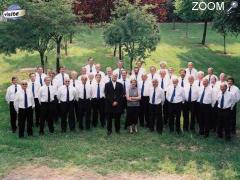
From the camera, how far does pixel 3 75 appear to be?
2561cm

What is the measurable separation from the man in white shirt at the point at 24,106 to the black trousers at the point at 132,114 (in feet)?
10.6

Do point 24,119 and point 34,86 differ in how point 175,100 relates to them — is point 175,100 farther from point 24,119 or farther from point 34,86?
point 24,119

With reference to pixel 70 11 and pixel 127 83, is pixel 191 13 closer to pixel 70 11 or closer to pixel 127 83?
→ pixel 70 11

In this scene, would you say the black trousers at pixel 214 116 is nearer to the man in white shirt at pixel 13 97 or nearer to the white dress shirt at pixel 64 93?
the white dress shirt at pixel 64 93

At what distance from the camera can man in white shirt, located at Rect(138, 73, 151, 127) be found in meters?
16.3

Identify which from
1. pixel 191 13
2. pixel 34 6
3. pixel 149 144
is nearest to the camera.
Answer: pixel 149 144

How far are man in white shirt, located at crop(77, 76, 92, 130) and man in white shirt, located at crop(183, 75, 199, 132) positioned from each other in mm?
3307

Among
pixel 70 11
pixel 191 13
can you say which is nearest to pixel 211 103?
pixel 70 11

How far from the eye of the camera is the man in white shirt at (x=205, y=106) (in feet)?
51.3

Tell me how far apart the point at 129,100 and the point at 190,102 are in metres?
2.11

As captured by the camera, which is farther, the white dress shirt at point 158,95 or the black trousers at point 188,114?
the black trousers at point 188,114

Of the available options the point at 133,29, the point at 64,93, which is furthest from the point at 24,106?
the point at 133,29

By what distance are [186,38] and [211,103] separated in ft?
75.6

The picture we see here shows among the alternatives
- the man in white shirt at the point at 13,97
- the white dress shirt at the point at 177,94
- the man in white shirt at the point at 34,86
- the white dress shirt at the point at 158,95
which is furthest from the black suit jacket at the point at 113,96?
the man in white shirt at the point at 13,97
